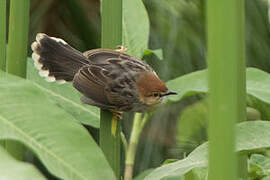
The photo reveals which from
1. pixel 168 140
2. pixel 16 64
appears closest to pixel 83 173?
pixel 16 64

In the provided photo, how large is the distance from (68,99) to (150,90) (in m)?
0.17

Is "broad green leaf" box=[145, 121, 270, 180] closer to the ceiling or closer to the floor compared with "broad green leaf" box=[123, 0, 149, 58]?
closer to the floor

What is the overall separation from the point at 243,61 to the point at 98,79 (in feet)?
1.25

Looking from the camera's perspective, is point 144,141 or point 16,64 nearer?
point 16,64

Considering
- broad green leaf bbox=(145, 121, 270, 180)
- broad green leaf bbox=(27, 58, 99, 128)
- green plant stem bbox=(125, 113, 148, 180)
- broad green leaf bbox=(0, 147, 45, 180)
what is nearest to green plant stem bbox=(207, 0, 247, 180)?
broad green leaf bbox=(0, 147, 45, 180)

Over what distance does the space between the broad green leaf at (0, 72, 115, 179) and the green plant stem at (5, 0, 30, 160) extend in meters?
0.15

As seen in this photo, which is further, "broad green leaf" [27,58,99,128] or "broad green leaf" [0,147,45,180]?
"broad green leaf" [27,58,99,128]

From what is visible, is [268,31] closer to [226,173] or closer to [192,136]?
Result: [192,136]

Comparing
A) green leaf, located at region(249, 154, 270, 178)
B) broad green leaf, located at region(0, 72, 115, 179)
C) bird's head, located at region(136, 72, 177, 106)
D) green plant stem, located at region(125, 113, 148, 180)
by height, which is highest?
broad green leaf, located at region(0, 72, 115, 179)

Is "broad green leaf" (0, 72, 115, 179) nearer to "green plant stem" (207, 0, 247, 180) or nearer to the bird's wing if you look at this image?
"green plant stem" (207, 0, 247, 180)

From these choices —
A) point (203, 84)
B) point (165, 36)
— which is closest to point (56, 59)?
point (203, 84)

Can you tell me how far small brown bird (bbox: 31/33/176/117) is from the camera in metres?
0.89

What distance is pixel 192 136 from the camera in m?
1.28

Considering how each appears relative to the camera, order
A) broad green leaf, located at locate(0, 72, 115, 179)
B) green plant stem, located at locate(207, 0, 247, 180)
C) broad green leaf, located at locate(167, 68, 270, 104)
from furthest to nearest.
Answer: broad green leaf, located at locate(167, 68, 270, 104) → broad green leaf, located at locate(0, 72, 115, 179) → green plant stem, located at locate(207, 0, 247, 180)
